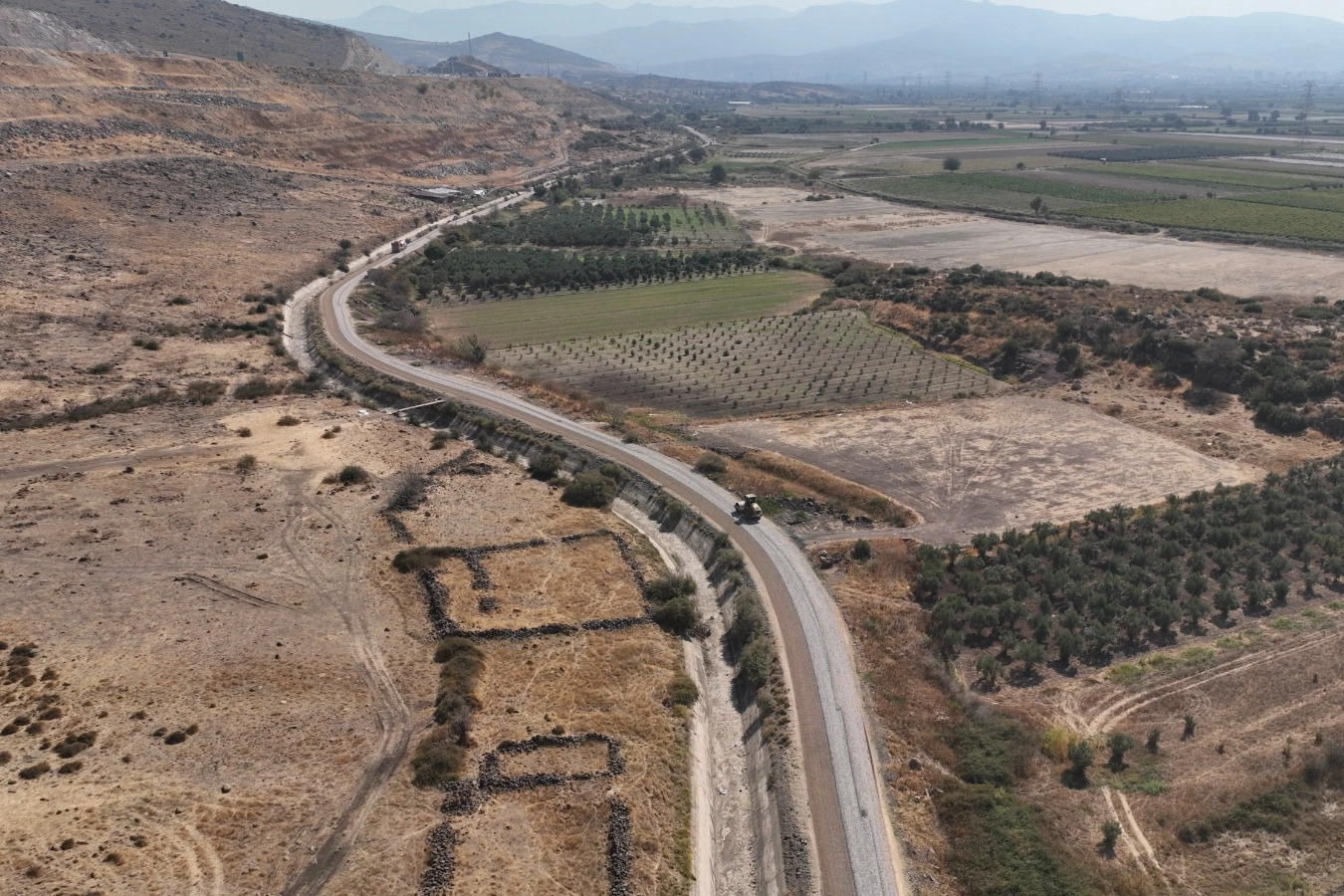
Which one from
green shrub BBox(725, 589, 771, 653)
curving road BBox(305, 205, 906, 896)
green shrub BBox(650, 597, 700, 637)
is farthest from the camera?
green shrub BBox(650, 597, 700, 637)

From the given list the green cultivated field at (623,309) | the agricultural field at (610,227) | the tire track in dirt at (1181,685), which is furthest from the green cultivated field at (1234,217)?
the tire track in dirt at (1181,685)

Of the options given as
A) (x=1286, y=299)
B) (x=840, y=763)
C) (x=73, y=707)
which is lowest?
(x=840, y=763)

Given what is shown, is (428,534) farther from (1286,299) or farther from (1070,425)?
(1286,299)

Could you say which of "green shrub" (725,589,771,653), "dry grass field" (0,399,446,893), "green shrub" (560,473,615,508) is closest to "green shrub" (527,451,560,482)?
"green shrub" (560,473,615,508)

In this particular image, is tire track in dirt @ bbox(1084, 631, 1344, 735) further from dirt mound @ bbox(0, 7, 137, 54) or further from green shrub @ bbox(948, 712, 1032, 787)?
dirt mound @ bbox(0, 7, 137, 54)

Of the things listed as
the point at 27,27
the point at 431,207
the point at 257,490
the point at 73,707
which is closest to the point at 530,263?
the point at 431,207

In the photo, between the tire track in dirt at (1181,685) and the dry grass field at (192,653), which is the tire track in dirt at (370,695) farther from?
the tire track in dirt at (1181,685)
